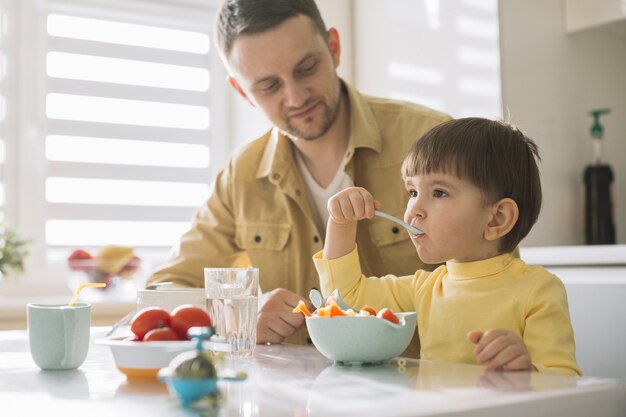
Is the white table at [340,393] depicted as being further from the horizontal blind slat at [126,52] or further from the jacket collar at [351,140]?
the horizontal blind slat at [126,52]

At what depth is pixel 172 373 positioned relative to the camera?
757 millimetres

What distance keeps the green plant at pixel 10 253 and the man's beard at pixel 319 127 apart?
1241 mm

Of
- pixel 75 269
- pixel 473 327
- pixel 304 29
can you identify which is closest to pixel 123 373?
pixel 473 327

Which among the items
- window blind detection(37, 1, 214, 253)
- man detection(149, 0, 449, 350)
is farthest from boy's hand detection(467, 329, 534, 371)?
window blind detection(37, 1, 214, 253)

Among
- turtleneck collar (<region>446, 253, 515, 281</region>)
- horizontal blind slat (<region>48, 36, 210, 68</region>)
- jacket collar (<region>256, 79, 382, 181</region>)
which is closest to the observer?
→ turtleneck collar (<region>446, 253, 515, 281</region>)

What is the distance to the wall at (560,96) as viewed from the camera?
7.82ft

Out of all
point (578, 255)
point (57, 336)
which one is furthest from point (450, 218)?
point (578, 255)

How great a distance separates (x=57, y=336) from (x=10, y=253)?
5.68 feet

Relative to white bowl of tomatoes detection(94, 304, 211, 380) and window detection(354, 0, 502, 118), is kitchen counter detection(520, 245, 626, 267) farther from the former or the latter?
white bowl of tomatoes detection(94, 304, 211, 380)

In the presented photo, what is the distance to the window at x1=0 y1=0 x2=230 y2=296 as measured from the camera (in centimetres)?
299

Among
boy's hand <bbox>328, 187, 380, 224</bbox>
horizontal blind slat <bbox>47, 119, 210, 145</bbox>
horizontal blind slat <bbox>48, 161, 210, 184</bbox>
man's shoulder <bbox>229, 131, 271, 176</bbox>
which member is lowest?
boy's hand <bbox>328, 187, 380, 224</bbox>

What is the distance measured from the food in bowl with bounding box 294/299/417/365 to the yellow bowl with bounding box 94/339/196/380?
0.20 metres

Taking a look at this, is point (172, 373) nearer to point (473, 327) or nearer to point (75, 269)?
point (473, 327)

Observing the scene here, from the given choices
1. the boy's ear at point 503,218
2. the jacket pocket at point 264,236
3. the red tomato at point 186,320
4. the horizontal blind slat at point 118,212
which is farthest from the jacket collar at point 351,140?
the horizontal blind slat at point 118,212
